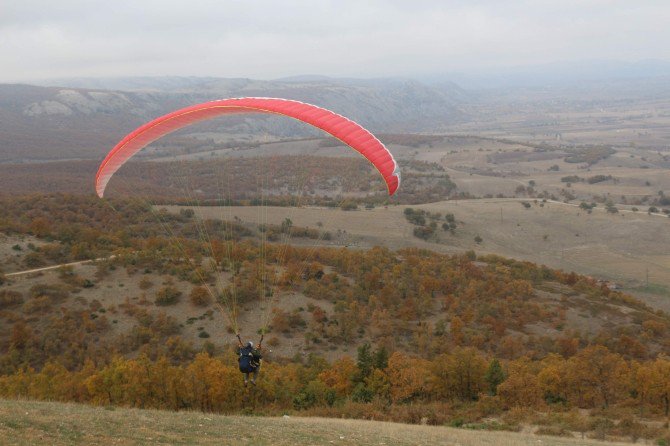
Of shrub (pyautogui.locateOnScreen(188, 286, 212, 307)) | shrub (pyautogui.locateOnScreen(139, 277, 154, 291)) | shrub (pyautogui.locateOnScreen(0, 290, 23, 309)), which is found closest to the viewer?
shrub (pyautogui.locateOnScreen(0, 290, 23, 309))

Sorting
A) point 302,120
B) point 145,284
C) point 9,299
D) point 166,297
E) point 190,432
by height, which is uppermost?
point 302,120

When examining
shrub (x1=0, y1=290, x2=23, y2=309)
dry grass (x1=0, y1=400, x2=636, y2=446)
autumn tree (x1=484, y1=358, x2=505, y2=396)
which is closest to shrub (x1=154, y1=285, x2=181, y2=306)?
shrub (x1=0, y1=290, x2=23, y2=309)

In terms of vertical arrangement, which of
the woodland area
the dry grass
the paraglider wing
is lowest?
the woodland area

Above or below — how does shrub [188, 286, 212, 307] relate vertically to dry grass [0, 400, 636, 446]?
below

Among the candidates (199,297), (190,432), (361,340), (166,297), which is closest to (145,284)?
(166,297)

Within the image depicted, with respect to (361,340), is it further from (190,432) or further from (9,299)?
(9,299)

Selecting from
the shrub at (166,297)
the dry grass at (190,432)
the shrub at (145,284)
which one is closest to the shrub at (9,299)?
the shrub at (145,284)

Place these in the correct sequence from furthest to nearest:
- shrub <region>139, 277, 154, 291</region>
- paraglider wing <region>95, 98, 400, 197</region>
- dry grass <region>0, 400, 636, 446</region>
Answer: shrub <region>139, 277, 154, 291</region>
paraglider wing <region>95, 98, 400, 197</region>
dry grass <region>0, 400, 636, 446</region>

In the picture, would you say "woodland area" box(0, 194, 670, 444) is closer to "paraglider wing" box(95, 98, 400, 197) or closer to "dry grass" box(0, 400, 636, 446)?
"dry grass" box(0, 400, 636, 446)
